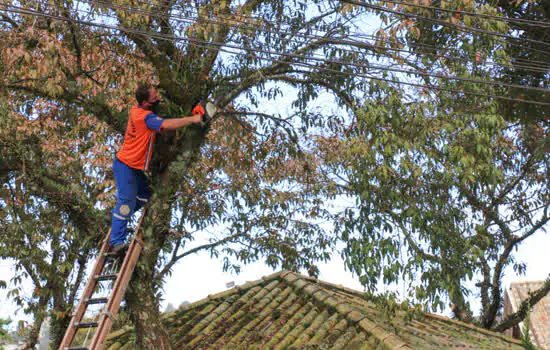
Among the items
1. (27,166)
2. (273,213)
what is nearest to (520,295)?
(273,213)

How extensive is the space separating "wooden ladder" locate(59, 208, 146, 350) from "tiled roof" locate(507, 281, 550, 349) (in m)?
17.2

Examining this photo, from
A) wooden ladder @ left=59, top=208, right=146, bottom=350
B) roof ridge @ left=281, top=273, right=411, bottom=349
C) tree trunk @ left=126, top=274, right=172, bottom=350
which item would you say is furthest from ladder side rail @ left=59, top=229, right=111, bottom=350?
roof ridge @ left=281, top=273, right=411, bottom=349

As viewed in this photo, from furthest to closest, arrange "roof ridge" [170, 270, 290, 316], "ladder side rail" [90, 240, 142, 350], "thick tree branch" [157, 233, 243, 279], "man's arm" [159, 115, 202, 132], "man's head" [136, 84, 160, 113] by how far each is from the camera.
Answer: "thick tree branch" [157, 233, 243, 279] < "roof ridge" [170, 270, 290, 316] < "man's head" [136, 84, 160, 113] < "man's arm" [159, 115, 202, 132] < "ladder side rail" [90, 240, 142, 350]

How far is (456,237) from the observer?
24.2ft

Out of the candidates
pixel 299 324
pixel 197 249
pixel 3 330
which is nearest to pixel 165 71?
pixel 299 324

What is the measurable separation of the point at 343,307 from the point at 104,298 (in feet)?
12.1

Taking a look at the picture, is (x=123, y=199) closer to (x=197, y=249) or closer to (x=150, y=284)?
(x=150, y=284)

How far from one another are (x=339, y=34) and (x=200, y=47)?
6.64 feet

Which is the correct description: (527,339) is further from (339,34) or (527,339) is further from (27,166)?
(27,166)

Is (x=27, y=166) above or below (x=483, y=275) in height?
above

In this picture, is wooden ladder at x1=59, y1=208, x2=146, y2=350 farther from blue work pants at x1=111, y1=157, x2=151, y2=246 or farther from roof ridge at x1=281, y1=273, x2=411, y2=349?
roof ridge at x1=281, y1=273, x2=411, y2=349

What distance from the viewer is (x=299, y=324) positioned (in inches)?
364

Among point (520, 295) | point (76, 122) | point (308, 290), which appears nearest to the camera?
point (308, 290)

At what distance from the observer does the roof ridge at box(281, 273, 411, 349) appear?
7787 mm
